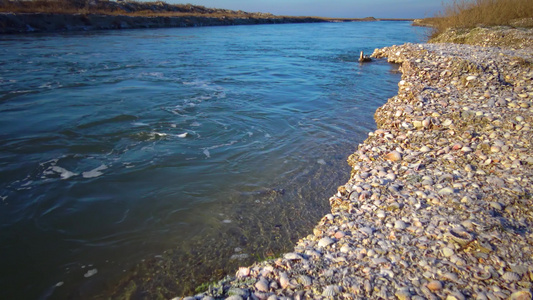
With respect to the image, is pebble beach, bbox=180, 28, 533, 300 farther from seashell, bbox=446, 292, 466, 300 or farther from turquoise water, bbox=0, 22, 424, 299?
turquoise water, bbox=0, 22, 424, 299

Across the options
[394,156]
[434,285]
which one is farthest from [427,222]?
[394,156]

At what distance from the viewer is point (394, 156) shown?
5508 millimetres

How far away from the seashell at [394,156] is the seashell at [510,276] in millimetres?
2833

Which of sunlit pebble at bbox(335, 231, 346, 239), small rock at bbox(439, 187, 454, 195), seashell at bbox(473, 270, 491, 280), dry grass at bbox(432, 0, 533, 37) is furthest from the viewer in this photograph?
dry grass at bbox(432, 0, 533, 37)

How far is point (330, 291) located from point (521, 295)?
156 centimetres

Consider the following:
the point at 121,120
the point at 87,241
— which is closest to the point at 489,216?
the point at 87,241

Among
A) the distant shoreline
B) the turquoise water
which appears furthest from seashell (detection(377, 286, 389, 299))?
the distant shoreline

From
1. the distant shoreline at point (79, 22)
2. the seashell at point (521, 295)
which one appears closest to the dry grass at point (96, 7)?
the distant shoreline at point (79, 22)

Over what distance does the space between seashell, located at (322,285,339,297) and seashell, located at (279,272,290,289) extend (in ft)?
1.19

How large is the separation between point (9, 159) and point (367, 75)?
48.5 feet

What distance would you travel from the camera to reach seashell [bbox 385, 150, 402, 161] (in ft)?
17.9

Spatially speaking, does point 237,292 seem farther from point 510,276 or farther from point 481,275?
point 510,276

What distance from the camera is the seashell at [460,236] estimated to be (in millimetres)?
3202

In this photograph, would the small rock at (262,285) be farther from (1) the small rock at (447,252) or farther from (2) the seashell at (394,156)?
(2) the seashell at (394,156)
